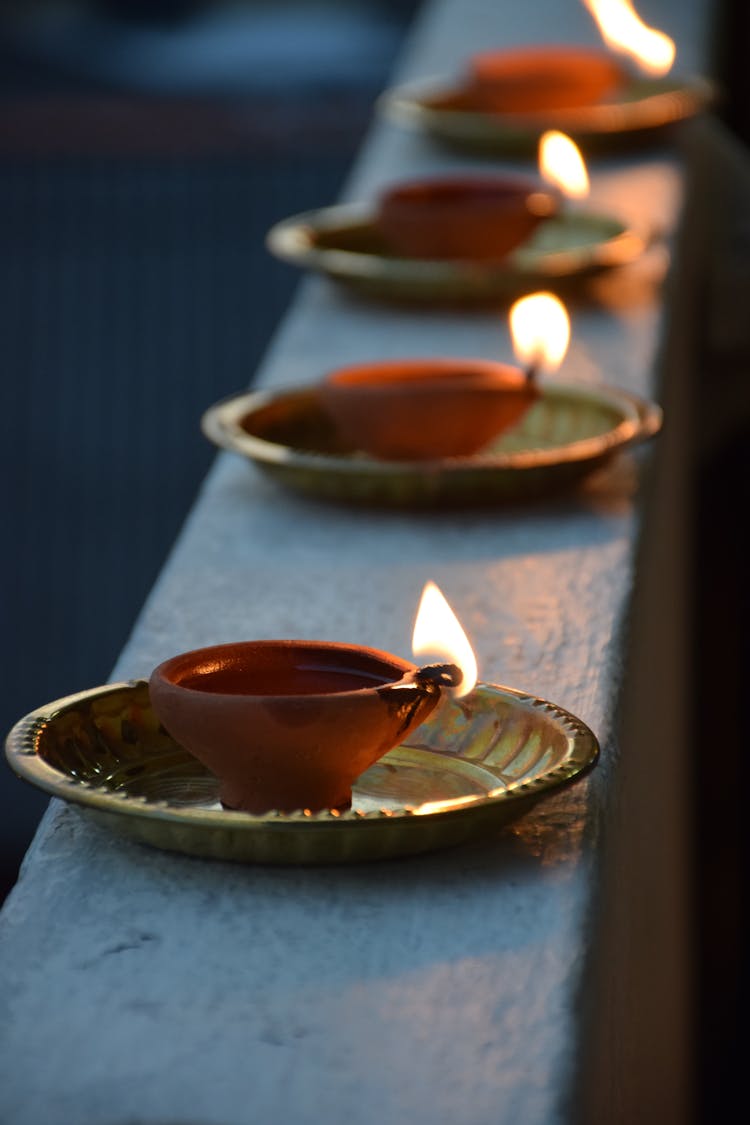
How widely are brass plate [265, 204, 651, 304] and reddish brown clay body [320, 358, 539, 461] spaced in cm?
41

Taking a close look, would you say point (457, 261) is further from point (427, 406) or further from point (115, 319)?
point (115, 319)

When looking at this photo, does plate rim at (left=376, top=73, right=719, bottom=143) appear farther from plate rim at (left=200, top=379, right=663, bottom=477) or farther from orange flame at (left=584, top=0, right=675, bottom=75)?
plate rim at (left=200, top=379, right=663, bottom=477)

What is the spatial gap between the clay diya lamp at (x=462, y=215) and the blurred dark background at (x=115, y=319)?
368cm

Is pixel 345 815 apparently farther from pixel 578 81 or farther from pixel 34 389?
pixel 34 389

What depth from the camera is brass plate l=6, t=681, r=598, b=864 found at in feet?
2.41

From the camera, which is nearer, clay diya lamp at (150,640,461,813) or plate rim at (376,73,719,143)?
clay diya lamp at (150,640,461,813)

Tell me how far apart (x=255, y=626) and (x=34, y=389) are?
4617mm

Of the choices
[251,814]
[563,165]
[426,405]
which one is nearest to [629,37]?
[563,165]

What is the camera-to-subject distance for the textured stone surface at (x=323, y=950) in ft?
2.01

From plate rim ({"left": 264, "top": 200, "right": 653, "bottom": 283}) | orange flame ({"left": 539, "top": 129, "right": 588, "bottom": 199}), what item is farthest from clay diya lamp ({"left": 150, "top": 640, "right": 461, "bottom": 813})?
orange flame ({"left": 539, "top": 129, "right": 588, "bottom": 199})

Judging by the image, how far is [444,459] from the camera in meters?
1.26

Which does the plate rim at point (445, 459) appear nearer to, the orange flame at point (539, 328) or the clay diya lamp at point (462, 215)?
the orange flame at point (539, 328)

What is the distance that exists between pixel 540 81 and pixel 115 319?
10.9ft

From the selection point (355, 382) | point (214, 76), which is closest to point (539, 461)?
point (355, 382)
